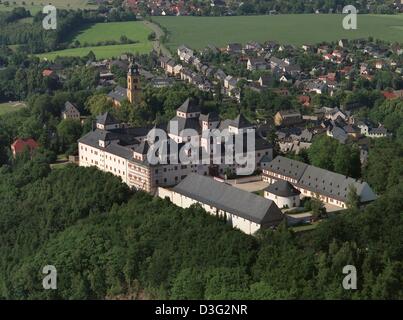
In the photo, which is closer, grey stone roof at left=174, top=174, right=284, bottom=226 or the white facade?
grey stone roof at left=174, top=174, right=284, bottom=226

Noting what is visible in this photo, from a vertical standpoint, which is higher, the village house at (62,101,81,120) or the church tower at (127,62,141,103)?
the church tower at (127,62,141,103)

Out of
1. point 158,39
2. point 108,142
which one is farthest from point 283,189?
Result: point 158,39

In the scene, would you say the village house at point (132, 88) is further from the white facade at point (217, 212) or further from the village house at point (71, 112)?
the white facade at point (217, 212)

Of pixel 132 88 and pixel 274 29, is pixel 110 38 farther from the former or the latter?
pixel 132 88

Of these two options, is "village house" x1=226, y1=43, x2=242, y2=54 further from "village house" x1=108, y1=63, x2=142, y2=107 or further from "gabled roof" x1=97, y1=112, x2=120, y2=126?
"gabled roof" x1=97, y1=112, x2=120, y2=126

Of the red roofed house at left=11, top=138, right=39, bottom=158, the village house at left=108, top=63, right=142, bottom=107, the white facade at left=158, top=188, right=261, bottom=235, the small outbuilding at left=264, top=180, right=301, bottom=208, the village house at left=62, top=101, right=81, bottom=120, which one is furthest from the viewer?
the village house at left=62, top=101, right=81, bottom=120

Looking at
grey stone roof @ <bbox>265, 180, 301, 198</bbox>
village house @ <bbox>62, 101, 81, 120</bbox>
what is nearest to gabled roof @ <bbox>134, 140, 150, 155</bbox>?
grey stone roof @ <bbox>265, 180, 301, 198</bbox>

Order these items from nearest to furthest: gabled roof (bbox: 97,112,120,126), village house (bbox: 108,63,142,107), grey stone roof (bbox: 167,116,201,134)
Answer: grey stone roof (bbox: 167,116,201,134) < gabled roof (bbox: 97,112,120,126) < village house (bbox: 108,63,142,107)
